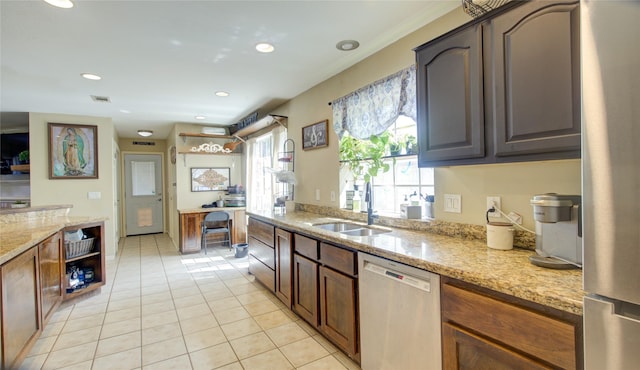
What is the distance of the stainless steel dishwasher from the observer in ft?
4.69

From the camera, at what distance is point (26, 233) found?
2443 millimetres

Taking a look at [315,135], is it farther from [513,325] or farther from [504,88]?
[513,325]

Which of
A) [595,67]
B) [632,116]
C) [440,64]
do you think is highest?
[440,64]

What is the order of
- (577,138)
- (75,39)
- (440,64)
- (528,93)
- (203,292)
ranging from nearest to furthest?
(577,138) < (528,93) < (440,64) < (75,39) < (203,292)

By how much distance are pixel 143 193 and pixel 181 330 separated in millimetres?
5809

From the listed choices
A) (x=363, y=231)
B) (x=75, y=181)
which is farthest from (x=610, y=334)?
(x=75, y=181)

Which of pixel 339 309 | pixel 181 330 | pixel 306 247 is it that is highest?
pixel 306 247

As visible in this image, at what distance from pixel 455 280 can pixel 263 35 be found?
2113mm

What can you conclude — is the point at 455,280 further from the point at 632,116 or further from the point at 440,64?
the point at 440,64

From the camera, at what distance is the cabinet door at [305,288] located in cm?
238

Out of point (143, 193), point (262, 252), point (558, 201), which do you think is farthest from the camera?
point (143, 193)

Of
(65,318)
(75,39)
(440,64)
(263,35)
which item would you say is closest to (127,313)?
(65,318)

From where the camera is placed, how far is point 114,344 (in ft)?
7.80

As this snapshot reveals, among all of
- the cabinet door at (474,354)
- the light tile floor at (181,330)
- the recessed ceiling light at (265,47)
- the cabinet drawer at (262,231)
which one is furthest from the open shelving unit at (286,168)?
the cabinet door at (474,354)
